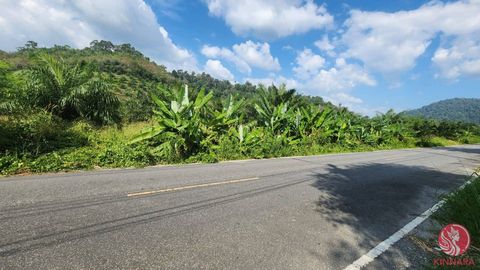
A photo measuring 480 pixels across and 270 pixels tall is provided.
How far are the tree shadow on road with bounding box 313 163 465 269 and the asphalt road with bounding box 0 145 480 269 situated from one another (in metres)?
0.03

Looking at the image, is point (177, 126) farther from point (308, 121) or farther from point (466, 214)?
point (308, 121)

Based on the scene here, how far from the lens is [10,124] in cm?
866

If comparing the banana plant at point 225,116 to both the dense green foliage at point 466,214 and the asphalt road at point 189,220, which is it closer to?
the asphalt road at point 189,220

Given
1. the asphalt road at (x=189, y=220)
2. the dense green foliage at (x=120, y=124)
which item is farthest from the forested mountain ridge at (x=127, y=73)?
the asphalt road at (x=189, y=220)

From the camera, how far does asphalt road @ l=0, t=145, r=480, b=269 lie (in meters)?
3.22

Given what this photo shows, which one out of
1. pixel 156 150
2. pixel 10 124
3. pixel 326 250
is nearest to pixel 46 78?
pixel 10 124

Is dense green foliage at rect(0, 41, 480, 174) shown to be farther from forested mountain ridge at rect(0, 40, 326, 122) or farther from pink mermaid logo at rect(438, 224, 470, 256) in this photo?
pink mermaid logo at rect(438, 224, 470, 256)

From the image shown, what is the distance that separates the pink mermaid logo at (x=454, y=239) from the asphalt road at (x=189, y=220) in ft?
2.34

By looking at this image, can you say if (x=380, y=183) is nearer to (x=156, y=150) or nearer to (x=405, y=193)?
(x=405, y=193)

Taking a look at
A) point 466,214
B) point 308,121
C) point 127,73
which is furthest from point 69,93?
point 127,73

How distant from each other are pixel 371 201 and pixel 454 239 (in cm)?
238

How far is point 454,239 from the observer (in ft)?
12.8

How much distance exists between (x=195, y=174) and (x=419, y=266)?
5575mm

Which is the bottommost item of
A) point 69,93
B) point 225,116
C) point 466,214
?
point 466,214
